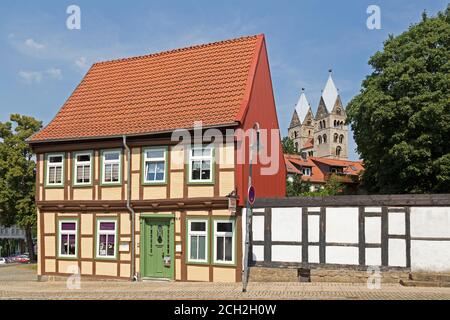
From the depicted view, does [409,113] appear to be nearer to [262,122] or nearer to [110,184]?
[262,122]

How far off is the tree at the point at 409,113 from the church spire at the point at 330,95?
107 metres

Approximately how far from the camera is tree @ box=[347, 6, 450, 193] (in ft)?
88.1

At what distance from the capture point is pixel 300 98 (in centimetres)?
15625

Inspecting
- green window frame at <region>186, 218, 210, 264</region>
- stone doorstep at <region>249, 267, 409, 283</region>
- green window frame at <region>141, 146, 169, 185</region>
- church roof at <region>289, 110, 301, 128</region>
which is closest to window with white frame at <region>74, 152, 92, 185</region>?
green window frame at <region>141, 146, 169, 185</region>

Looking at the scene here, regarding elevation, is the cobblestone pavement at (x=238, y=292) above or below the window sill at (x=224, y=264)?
below

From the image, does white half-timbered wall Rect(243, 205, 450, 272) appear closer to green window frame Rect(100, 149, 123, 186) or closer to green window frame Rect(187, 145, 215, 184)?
green window frame Rect(187, 145, 215, 184)

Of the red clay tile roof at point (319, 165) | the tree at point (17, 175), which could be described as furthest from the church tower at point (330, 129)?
the tree at point (17, 175)

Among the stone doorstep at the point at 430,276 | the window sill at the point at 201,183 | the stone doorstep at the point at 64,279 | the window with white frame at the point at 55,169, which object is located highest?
the window with white frame at the point at 55,169

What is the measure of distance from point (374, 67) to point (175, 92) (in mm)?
15487

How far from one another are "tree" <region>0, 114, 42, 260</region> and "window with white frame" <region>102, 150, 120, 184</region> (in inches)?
1115

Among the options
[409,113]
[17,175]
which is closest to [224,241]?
[409,113]

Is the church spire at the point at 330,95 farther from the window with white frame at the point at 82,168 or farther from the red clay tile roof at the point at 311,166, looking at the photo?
the window with white frame at the point at 82,168

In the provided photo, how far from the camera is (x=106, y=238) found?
20.1 meters

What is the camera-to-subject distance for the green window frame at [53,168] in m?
20.9
